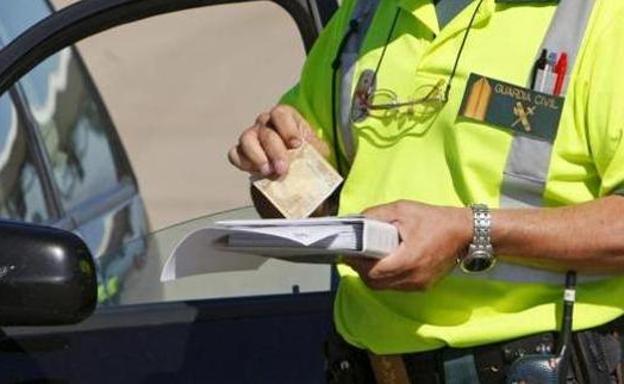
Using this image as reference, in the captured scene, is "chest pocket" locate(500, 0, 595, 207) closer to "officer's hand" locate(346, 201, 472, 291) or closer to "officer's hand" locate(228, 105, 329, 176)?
"officer's hand" locate(346, 201, 472, 291)

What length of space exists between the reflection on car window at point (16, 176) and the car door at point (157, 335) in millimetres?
791

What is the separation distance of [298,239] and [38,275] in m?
0.35

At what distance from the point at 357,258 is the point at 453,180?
215 millimetres

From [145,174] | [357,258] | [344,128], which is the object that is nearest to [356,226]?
[357,258]

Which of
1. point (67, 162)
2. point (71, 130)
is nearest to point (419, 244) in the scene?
point (67, 162)

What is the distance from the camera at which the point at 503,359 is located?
265 cm

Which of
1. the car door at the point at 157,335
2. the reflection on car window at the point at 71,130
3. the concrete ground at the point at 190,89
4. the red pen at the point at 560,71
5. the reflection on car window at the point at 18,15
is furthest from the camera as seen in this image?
the concrete ground at the point at 190,89

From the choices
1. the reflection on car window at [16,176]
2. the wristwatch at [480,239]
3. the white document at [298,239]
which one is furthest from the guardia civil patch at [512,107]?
the reflection on car window at [16,176]

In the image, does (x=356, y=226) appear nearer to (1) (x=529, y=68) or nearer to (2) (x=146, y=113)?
(1) (x=529, y=68)

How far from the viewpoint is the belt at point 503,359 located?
8.66ft

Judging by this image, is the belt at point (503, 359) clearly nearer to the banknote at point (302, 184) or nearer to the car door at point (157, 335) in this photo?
the banknote at point (302, 184)

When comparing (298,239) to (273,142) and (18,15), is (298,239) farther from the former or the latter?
(18,15)

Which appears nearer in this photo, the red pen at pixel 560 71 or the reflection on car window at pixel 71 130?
the red pen at pixel 560 71

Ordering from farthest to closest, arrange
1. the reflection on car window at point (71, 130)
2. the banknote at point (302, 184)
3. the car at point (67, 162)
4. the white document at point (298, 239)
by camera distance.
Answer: the reflection on car window at point (71, 130) → the car at point (67, 162) → the banknote at point (302, 184) → the white document at point (298, 239)
